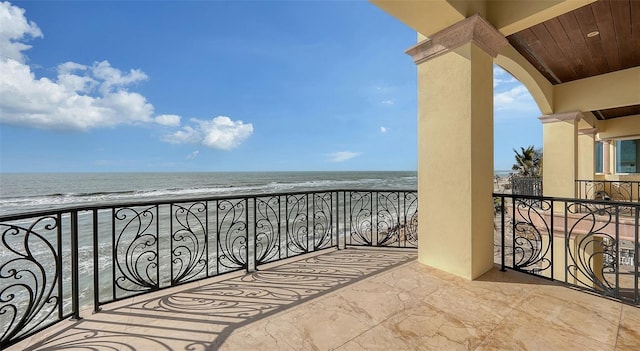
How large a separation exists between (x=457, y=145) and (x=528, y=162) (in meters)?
22.4

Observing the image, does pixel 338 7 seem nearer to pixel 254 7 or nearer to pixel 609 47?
pixel 254 7

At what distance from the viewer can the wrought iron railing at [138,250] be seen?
1851mm

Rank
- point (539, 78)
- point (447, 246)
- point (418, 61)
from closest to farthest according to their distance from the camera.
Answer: point (447, 246), point (418, 61), point (539, 78)

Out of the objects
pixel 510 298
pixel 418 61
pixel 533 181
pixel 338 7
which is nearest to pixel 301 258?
pixel 510 298

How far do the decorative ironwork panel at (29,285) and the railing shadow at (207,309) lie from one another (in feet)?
0.68

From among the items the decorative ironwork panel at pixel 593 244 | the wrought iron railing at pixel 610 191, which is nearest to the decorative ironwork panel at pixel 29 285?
the decorative ironwork panel at pixel 593 244

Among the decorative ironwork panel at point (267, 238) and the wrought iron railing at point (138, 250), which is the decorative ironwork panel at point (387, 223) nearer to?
the wrought iron railing at point (138, 250)

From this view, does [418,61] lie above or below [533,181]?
above

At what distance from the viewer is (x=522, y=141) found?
803 inches

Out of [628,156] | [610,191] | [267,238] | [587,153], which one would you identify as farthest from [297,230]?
[628,156]

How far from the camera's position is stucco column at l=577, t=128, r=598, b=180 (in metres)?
7.20

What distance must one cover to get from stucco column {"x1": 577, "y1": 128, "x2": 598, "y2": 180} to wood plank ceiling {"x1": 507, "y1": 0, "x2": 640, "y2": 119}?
3.41 metres

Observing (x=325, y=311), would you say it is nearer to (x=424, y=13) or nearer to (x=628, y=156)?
(x=424, y=13)

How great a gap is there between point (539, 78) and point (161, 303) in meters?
6.85
